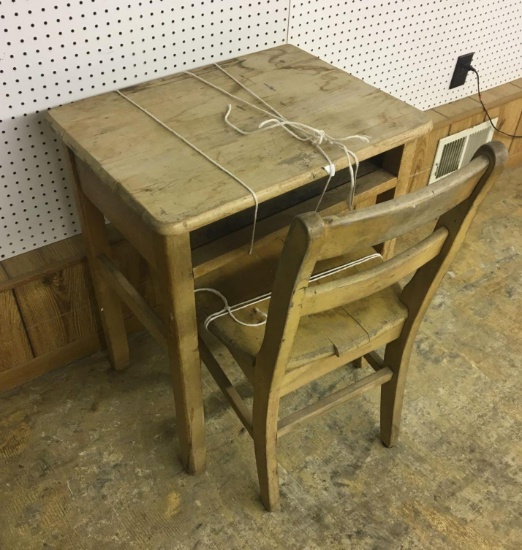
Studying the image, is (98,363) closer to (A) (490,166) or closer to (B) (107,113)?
(B) (107,113)

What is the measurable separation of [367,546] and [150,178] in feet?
3.11

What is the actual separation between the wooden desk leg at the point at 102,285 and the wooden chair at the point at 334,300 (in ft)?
1.00

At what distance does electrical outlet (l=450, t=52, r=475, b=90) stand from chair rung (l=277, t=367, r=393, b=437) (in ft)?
3.99

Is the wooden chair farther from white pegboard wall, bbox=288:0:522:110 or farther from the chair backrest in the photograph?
white pegboard wall, bbox=288:0:522:110

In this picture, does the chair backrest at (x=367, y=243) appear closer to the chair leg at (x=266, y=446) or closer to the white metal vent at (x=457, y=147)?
the chair leg at (x=266, y=446)

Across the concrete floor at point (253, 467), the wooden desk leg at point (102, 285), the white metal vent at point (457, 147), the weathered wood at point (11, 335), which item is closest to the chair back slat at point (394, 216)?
the wooden desk leg at point (102, 285)

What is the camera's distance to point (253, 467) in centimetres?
148

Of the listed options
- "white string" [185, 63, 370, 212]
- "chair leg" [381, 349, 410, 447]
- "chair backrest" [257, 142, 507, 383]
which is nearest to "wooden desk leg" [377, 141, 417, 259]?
"white string" [185, 63, 370, 212]

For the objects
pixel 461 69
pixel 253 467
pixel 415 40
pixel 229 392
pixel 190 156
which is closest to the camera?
pixel 190 156

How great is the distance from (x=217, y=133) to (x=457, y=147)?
134 cm

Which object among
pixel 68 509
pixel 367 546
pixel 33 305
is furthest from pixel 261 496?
pixel 33 305

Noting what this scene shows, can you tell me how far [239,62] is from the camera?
1.42 m

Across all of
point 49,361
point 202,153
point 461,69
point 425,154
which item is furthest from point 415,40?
point 49,361

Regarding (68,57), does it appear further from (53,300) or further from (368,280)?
(368,280)
